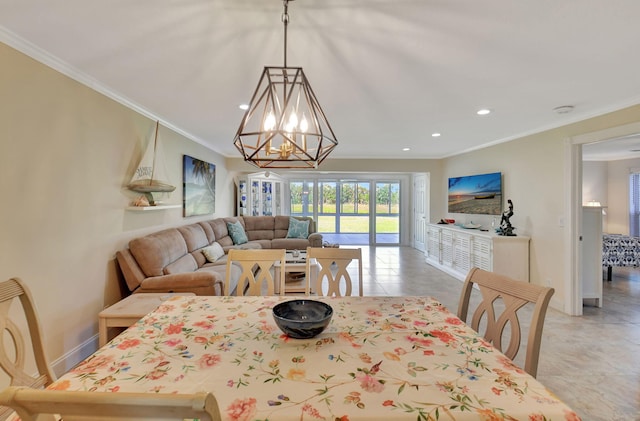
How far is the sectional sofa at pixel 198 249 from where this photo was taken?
2.72m

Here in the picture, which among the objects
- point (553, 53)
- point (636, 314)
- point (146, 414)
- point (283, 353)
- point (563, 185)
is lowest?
point (636, 314)

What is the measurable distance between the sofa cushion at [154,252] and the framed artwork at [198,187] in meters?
1.04

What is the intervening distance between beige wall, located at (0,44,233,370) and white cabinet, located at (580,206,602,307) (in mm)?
5401

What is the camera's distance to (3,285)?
1.18 m

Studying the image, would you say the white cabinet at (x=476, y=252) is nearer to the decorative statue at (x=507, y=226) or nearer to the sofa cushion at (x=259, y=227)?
the decorative statue at (x=507, y=226)

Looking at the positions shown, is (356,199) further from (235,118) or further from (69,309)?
(69,309)

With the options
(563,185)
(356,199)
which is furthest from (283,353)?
(356,199)

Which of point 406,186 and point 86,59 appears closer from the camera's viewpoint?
point 86,59

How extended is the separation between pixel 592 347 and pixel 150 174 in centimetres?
475

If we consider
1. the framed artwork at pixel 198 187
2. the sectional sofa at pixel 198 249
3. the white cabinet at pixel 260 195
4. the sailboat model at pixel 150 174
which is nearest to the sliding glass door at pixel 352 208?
the white cabinet at pixel 260 195

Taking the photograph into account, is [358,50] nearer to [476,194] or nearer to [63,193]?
[63,193]

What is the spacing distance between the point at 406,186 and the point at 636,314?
5589 millimetres

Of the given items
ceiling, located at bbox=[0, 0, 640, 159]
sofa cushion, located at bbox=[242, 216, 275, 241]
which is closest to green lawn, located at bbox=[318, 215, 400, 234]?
sofa cushion, located at bbox=[242, 216, 275, 241]

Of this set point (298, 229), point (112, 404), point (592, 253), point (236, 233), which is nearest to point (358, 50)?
point (112, 404)
